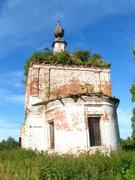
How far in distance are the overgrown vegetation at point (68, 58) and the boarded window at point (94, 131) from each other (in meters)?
6.59

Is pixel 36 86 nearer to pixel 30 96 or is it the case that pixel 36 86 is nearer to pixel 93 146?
pixel 30 96

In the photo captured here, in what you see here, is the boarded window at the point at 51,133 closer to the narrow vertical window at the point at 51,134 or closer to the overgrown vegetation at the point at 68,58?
the narrow vertical window at the point at 51,134

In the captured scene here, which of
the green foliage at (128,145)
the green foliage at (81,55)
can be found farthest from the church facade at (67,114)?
the green foliage at (128,145)

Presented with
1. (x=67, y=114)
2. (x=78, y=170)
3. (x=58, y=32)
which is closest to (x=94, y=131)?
(x=67, y=114)

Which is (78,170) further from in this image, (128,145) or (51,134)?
(128,145)

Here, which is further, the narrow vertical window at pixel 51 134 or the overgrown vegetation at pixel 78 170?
the narrow vertical window at pixel 51 134

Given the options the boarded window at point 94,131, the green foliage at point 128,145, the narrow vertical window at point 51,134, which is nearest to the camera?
the boarded window at point 94,131

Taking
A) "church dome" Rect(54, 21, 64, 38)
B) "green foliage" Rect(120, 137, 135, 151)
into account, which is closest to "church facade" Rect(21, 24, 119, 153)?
"green foliage" Rect(120, 137, 135, 151)

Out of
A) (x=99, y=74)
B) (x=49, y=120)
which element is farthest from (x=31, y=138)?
(x=99, y=74)

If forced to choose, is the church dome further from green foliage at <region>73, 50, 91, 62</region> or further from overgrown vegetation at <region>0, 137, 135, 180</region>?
A: overgrown vegetation at <region>0, 137, 135, 180</region>

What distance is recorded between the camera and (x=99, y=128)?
17.6m

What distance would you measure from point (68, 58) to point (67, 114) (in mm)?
6966

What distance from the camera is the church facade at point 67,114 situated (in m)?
16.8

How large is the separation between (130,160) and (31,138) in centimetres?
931
